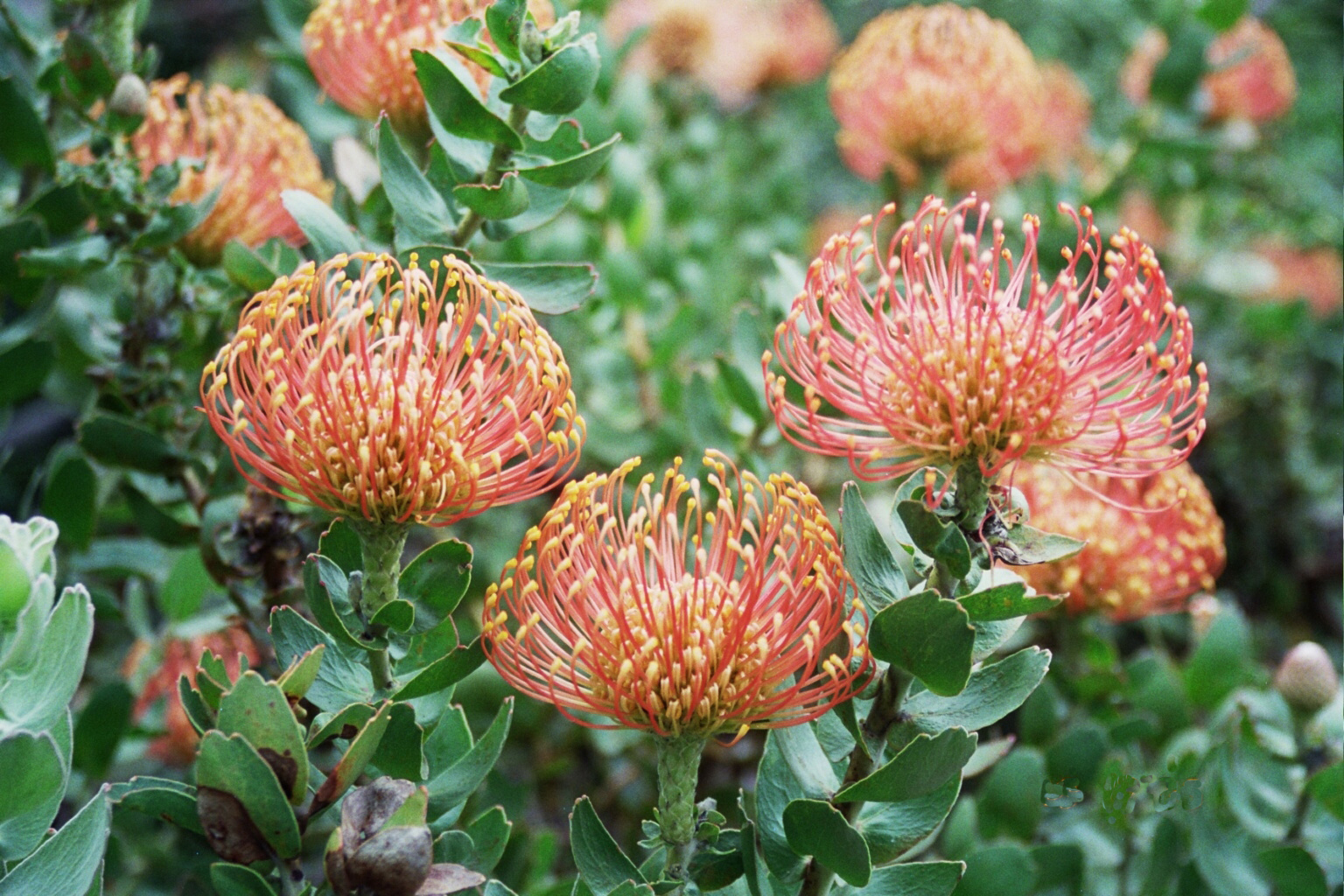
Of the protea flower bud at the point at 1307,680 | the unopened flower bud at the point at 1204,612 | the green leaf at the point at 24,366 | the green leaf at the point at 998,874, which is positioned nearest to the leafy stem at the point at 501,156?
the green leaf at the point at 24,366

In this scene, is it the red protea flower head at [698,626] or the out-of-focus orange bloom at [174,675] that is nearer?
the red protea flower head at [698,626]

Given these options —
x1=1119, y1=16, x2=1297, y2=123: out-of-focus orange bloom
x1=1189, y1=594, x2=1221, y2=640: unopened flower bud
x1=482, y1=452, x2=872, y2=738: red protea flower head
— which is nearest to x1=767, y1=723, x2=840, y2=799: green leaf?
x1=482, y1=452, x2=872, y2=738: red protea flower head

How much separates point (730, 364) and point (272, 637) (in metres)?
0.45

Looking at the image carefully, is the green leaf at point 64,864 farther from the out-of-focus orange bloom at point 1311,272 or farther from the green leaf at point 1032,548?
the out-of-focus orange bloom at point 1311,272

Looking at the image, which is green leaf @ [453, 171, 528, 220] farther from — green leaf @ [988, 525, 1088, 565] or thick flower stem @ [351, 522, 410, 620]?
green leaf @ [988, 525, 1088, 565]

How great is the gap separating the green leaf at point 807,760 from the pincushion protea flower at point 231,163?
0.57 metres

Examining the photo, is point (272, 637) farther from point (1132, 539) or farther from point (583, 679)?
point (1132, 539)

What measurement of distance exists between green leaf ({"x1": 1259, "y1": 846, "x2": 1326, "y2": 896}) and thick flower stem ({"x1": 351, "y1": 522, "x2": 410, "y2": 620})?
684 mm

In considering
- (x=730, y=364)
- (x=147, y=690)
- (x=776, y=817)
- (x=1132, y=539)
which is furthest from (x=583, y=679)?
(x=147, y=690)

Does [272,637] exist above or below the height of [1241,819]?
above

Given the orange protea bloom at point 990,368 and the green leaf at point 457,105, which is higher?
the green leaf at point 457,105

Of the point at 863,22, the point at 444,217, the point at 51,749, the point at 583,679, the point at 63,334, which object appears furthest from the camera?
the point at 863,22

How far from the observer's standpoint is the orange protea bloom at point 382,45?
2.79ft

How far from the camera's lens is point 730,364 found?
0.96 metres
